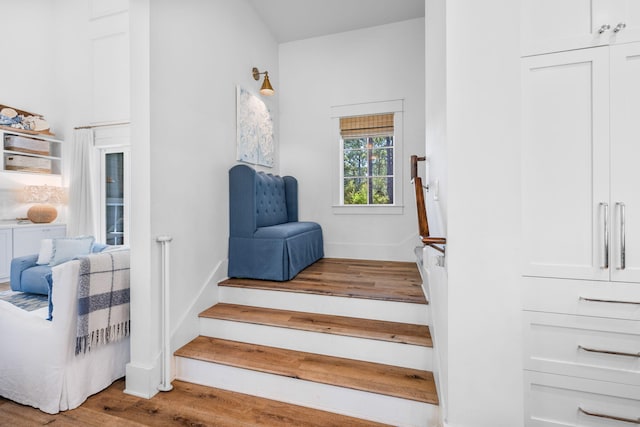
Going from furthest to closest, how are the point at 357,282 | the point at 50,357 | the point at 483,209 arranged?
1. the point at 357,282
2. the point at 50,357
3. the point at 483,209

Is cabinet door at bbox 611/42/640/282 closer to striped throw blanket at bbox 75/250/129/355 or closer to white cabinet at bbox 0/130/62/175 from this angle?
striped throw blanket at bbox 75/250/129/355

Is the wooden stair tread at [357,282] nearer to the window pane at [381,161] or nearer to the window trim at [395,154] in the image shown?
the window trim at [395,154]

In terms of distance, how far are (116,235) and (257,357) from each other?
3.74 meters

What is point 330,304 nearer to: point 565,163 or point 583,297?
point 583,297

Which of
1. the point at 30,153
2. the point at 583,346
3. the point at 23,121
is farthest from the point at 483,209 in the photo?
the point at 23,121

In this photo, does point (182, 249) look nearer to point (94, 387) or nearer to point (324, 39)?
point (94, 387)

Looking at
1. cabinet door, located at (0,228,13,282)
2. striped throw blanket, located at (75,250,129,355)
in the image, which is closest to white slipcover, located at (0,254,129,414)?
striped throw blanket, located at (75,250,129,355)

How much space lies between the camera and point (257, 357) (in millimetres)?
1924

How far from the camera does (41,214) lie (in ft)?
14.1

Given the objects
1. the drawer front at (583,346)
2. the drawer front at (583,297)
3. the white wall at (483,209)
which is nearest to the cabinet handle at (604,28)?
the white wall at (483,209)

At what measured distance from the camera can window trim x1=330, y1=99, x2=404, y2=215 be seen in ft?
11.8

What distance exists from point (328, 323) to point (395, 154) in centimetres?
238

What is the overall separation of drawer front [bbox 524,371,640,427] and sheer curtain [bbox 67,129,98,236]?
213 inches

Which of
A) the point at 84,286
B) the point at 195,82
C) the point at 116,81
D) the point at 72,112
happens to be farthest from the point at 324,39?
the point at 72,112
